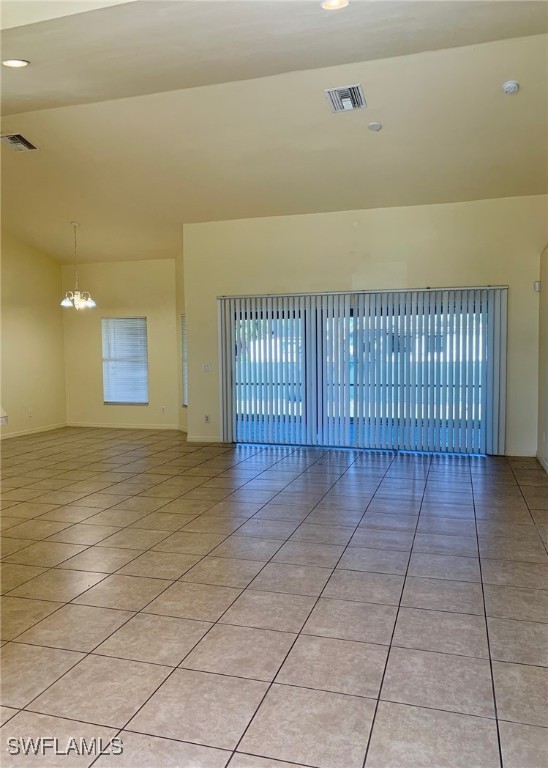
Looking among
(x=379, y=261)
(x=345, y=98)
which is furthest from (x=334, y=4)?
(x=379, y=261)

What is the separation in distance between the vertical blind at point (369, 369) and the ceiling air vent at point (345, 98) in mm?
2675

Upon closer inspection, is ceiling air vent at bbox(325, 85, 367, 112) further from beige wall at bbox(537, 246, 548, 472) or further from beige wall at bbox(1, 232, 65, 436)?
beige wall at bbox(1, 232, 65, 436)

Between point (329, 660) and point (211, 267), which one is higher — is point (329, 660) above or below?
below

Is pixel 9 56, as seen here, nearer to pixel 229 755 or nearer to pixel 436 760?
pixel 229 755

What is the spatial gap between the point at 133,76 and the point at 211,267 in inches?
144

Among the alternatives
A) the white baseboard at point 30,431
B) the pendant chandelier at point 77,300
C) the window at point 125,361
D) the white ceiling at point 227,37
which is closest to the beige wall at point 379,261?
the pendant chandelier at point 77,300

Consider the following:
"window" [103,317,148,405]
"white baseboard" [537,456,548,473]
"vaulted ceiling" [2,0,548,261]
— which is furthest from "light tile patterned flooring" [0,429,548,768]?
"window" [103,317,148,405]

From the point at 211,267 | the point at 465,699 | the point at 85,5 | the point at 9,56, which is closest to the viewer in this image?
the point at 465,699

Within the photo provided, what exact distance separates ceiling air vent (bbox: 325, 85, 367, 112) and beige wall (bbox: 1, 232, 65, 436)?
246 inches

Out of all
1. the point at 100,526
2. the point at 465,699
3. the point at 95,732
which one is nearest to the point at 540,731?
the point at 465,699

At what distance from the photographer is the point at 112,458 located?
7422mm

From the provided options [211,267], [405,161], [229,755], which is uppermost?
[405,161]

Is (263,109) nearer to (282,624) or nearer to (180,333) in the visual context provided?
(282,624)

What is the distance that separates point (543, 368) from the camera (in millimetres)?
6516
